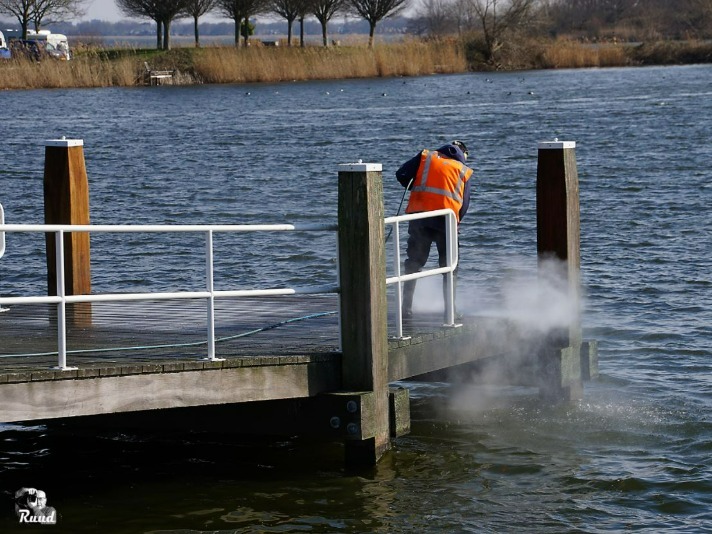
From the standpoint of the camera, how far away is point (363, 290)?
31.6ft

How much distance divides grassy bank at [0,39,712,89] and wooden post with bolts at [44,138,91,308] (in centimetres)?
5384

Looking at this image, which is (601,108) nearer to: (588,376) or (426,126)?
(426,126)

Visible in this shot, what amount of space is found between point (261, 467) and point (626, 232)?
1316 cm

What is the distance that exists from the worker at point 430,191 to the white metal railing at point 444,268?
0.30 meters

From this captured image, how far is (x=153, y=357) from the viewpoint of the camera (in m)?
9.51

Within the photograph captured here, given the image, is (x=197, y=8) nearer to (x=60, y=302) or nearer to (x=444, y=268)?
(x=444, y=268)

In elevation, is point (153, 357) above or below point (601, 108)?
below

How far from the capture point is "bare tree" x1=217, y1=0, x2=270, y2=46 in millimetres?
98381

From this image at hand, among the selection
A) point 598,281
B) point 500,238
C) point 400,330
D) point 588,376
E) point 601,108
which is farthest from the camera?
point 601,108

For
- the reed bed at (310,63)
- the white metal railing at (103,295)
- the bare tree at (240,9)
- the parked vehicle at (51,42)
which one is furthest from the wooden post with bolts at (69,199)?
the bare tree at (240,9)

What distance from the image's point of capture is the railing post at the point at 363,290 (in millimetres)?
9531

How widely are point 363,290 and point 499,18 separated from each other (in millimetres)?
83102

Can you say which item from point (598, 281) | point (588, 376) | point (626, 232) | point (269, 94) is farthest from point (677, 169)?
point (269, 94)

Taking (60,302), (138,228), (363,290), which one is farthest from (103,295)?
(363,290)
